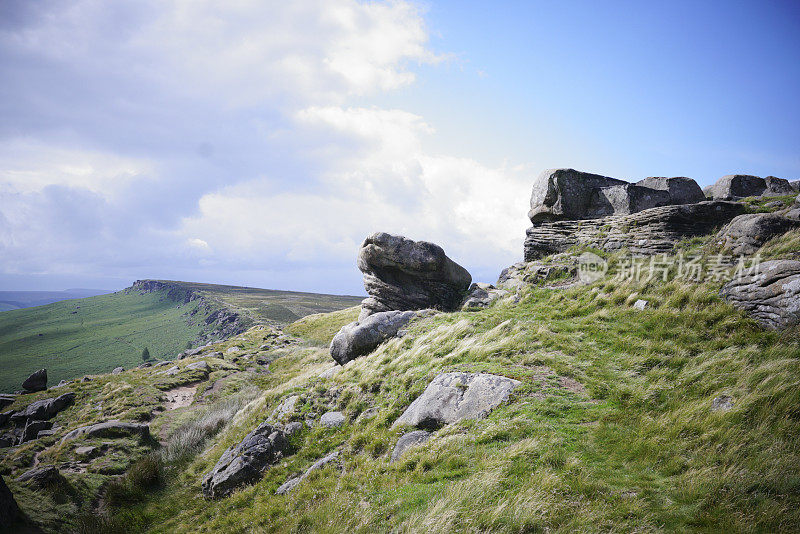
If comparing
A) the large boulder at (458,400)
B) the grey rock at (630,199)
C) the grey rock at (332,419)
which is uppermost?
the grey rock at (630,199)

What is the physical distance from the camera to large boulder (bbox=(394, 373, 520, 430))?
→ 838 cm

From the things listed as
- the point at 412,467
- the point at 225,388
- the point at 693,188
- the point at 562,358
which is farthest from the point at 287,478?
the point at 693,188

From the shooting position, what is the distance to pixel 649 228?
62.5 feet

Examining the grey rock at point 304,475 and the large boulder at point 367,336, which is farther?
the large boulder at point 367,336

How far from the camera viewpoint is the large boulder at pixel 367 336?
19375 mm

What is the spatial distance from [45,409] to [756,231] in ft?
169

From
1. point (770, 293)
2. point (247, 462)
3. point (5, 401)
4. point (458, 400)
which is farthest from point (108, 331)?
point (770, 293)

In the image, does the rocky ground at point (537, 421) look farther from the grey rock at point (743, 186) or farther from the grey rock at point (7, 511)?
the grey rock at point (743, 186)

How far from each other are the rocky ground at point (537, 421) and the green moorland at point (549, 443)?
48mm

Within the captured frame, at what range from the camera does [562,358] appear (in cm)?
1020

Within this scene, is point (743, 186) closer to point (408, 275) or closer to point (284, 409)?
point (408, 275)

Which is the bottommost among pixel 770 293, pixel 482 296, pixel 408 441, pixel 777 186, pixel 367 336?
pixel 408 441

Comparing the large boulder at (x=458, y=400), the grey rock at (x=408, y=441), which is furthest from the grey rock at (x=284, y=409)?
the grey rock at (x=408, y=441)

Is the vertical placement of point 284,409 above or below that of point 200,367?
above
